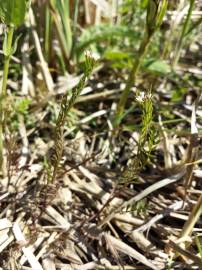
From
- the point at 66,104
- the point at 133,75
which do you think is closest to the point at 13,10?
the point at 66,104

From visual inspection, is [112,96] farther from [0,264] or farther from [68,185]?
[0,264]

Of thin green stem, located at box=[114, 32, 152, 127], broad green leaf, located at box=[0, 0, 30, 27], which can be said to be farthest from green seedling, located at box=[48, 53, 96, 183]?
thin green stem, located at box=[114, 32, 152, 127]

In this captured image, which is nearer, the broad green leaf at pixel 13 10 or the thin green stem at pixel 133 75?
the broad green leaf at pixel 13 10

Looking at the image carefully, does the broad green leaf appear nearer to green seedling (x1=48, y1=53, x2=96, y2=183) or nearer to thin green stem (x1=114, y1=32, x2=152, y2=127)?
green seedling (x1=48, y1=53, x2=96, y2=183)

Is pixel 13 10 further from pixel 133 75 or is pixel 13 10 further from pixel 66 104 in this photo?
pixel 133 75

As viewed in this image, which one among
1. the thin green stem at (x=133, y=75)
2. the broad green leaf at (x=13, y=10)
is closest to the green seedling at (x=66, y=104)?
the broad green leaf at (x=13, y=10)

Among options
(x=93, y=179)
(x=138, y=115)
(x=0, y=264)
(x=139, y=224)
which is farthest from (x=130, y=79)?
(x=0, y=264)

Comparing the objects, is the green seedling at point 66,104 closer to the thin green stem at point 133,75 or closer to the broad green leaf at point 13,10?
the broad green leaf at point 13,10

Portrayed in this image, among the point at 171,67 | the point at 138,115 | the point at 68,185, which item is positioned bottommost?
the point at 68,185

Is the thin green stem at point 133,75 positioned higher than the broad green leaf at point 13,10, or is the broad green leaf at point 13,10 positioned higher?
the broad green leaf at point 13,10
